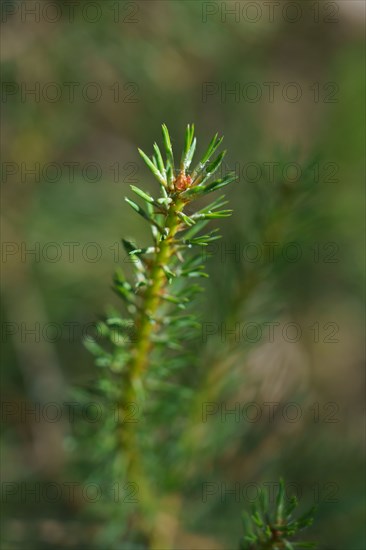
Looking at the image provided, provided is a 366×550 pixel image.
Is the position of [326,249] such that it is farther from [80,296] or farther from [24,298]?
[24,298]

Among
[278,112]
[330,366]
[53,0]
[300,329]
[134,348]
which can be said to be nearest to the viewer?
[134,348]

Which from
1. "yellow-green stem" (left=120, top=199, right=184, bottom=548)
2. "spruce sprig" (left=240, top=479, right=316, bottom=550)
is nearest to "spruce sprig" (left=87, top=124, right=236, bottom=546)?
"yellow-green stem" (left=120, top=199, right=184, bottom=548)

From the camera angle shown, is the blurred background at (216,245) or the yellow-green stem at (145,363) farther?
the blurred background at (216,245)

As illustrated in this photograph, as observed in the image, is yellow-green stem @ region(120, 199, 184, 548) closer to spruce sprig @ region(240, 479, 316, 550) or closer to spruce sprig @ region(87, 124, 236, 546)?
spruce sprig @ region(87, 124, 236, 546)

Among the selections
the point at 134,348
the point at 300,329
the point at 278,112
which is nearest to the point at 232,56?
the point at 278,112

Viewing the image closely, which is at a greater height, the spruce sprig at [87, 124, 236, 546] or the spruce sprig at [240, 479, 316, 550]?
the spruce sprig at [87, 124, 236, 546]

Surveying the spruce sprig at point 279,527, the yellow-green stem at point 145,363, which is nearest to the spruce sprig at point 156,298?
the yellow-green stem at point 145,363

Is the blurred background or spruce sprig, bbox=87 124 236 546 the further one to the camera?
the blurred background

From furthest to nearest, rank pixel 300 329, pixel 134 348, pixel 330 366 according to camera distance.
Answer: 1. pixel 330 366
2. pixel 300 329
3. pixel 134 348

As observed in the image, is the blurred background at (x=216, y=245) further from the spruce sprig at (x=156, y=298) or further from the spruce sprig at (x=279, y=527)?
the spruce sprig at (x=279, y=527)
